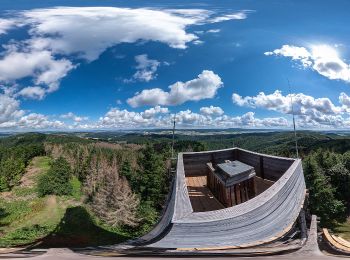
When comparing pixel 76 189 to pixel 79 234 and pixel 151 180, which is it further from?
pixel 151 180

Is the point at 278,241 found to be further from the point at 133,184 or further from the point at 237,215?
the point at 133,184

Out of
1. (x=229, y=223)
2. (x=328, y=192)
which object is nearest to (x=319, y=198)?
(x=328, y=192)

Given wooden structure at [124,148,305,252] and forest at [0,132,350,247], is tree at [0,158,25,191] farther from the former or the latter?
wooden structure at [124,148,305,252]

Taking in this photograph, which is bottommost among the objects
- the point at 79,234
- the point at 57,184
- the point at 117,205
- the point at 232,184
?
the point at 79,234

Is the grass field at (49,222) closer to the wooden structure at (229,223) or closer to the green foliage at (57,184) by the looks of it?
the green foliage at (57,184)

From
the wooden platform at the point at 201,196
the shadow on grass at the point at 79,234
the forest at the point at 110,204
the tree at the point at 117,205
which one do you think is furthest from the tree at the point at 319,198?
the wooden platform at the point at 201,196

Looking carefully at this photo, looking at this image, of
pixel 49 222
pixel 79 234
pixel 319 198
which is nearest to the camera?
pixel 319 198

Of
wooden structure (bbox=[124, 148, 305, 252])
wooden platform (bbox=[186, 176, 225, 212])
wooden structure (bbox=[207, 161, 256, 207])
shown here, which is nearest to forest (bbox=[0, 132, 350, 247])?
wooden platform (bbox=[186, 176, 225, 212])
